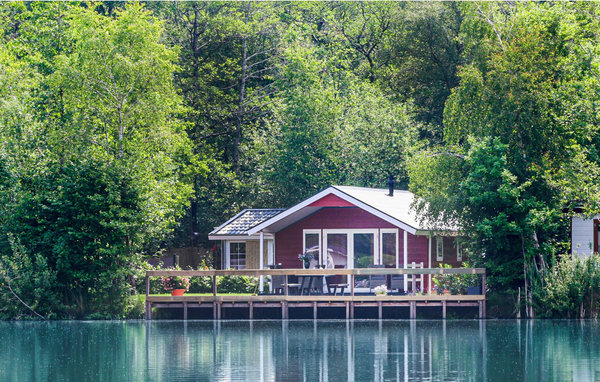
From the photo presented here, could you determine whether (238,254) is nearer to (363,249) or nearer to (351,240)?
(351,240)

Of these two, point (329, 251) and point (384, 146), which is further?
point (384, 146)

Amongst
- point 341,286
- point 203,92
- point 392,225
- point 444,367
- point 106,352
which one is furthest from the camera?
point 203,92

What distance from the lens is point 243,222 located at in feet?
126

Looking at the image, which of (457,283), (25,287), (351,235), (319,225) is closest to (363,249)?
(351,235)

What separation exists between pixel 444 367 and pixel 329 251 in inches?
627

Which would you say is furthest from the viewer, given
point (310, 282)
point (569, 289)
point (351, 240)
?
point (351, 240)

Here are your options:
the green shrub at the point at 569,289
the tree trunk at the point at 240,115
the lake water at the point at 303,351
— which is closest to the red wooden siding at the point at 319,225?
the lake water at the point at 303,351

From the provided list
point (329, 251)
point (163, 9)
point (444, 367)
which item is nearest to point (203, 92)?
point (163, 9)

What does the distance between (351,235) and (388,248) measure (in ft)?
4.68

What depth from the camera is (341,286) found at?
104 ft

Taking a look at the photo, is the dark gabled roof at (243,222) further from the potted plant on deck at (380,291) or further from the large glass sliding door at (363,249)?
the potted plant on deck at (380,291)

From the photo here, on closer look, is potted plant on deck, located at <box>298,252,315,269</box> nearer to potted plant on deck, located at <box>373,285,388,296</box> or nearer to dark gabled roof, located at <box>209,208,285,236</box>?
dark gabled roof, located at <box>209,208,285,236</box>

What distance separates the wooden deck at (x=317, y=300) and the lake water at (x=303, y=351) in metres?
0.66

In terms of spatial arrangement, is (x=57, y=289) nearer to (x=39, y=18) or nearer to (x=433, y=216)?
(x=433, y=216)
